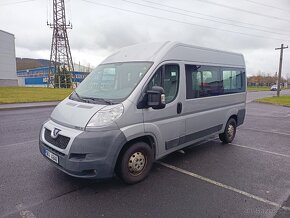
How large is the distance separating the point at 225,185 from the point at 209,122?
1805mm

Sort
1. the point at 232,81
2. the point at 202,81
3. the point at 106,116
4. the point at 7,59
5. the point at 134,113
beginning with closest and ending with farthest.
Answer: the point at 106,116
the point at 134,113
the point at 202,81
the point at 232,81
the point at 7,59

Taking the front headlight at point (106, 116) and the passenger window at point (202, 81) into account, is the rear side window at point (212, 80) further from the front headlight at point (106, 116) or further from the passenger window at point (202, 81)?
A: the front headlight at point (106, 116)

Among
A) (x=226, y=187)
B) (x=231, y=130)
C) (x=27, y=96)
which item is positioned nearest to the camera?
(x=226, y=187)

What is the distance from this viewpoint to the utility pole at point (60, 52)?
1532 inches

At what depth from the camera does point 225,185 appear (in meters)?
3.69

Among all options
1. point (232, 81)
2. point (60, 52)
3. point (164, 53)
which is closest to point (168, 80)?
point (164, 53)

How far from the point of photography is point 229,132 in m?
6.21

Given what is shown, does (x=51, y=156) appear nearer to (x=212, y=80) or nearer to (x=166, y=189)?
(x=166, y=189)

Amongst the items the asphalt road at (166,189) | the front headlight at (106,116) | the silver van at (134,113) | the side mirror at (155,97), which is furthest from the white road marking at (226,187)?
the front headlight at (106,116)

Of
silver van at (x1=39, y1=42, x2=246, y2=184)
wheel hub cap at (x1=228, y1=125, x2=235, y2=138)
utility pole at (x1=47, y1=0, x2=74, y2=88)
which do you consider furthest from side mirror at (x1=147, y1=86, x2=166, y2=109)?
utility pole at (x1=47, y1=0, x2=74, y2=88)

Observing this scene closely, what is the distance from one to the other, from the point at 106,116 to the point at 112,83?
0.90m

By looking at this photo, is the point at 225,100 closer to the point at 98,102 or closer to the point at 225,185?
the point at 225,185

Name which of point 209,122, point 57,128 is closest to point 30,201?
point 57,128

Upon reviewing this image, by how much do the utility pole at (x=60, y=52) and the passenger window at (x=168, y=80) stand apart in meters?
38.9
